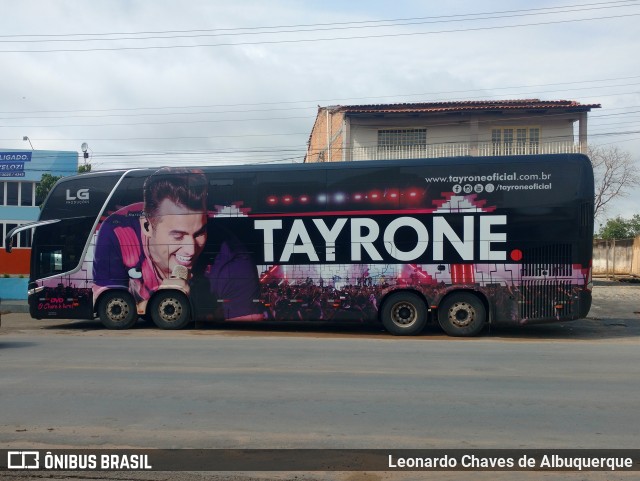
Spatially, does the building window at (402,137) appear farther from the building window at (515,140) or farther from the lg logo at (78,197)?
the lg logo at (78,197)

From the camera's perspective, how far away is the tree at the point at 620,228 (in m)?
57.4

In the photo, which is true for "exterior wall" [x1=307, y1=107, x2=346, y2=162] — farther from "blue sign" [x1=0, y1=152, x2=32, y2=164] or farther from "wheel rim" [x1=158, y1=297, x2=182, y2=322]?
"blue sign" [x1=0, y1=152, x2=32, y2=164]

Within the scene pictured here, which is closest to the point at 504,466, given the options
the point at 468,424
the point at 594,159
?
the point at 468,424

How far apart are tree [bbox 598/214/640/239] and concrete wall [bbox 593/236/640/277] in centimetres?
1917

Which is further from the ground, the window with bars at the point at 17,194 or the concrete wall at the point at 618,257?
the window with bars at the point at 17,194

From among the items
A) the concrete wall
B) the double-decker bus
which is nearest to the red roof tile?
the concrete wall

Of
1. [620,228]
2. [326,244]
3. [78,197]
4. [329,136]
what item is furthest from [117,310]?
[620,228]

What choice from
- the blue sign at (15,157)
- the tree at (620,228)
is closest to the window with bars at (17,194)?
the blue sign at (15,157)

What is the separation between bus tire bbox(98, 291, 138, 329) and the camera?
17.5m

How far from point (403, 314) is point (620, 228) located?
48.1 meters

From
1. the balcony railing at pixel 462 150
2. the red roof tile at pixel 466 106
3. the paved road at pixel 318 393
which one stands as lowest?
the paved road at pixel 318 393

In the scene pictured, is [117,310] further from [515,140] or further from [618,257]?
[618,257]

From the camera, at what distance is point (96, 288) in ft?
57.4

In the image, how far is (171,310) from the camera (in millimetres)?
17359
